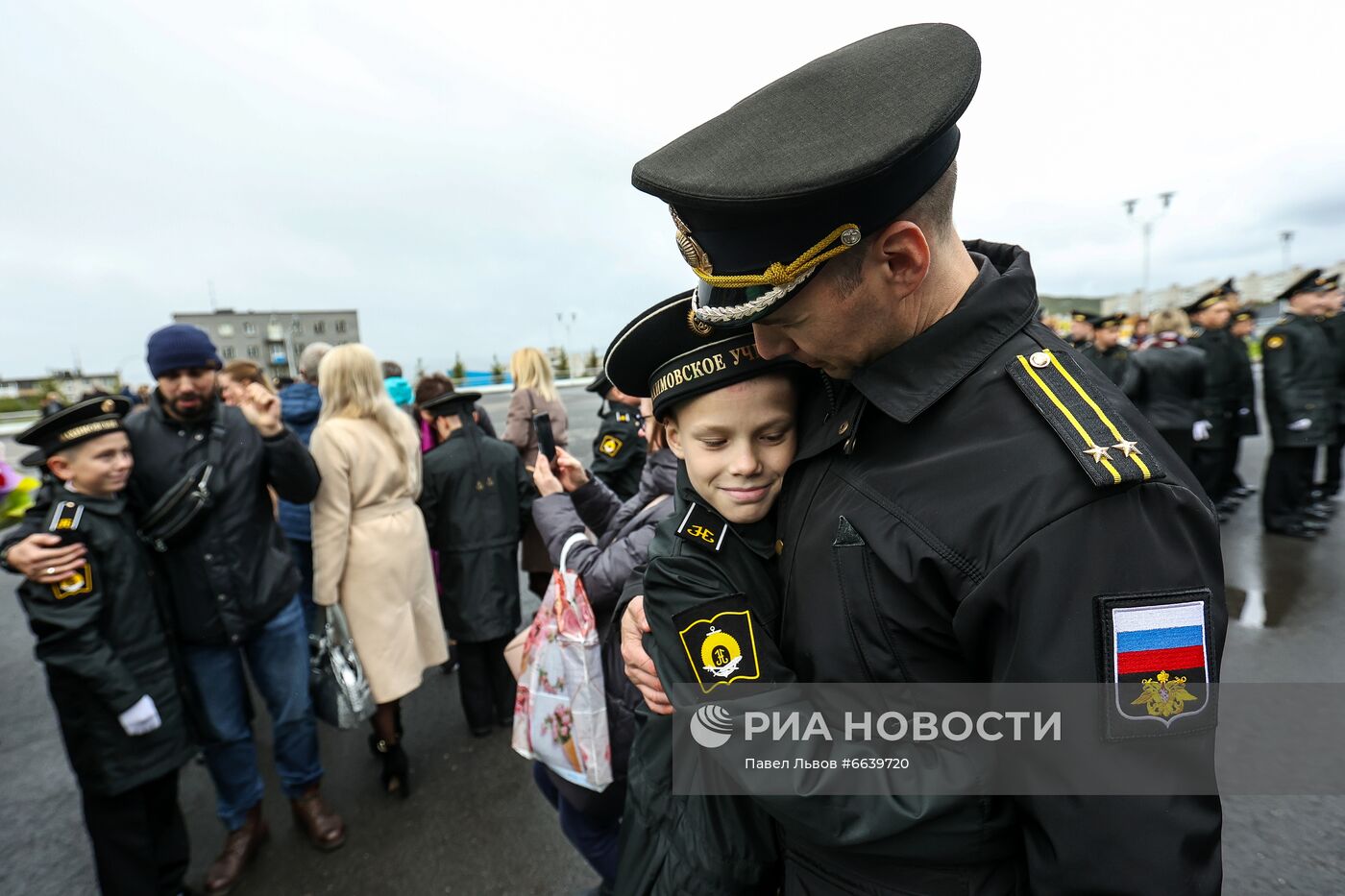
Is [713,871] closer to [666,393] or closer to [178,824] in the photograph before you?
[666,393]

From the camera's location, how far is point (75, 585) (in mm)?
2299

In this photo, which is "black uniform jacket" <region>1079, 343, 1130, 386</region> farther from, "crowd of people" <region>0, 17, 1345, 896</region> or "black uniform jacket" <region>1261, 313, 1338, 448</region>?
"crowd of people" <region>0, 17, 1345, 896</region>

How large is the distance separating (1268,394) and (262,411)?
8019 millimetres

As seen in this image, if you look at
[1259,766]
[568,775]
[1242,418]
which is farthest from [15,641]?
[1242,418]

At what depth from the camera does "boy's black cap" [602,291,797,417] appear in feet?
4.38

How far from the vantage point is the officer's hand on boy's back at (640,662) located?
4.92ft

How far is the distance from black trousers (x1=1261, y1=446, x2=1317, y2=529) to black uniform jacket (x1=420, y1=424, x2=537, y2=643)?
7.01m

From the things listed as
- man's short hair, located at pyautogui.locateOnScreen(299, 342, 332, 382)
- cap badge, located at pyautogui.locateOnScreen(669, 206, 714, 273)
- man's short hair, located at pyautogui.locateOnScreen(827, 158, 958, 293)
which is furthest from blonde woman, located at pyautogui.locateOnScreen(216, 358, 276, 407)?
man's short hair, located at pyautogui.locateOnScreen(827, 158, 958, 293)

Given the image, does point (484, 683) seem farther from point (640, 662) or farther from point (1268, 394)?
point (1268, 394)

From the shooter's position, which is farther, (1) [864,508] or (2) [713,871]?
(2) [713,871]

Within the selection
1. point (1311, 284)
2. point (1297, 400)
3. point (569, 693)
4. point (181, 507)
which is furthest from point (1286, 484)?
point (181, 507)

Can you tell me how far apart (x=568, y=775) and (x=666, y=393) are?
146 cm

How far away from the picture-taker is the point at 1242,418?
707cm

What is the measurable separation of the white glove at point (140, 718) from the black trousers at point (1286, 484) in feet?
27.7
